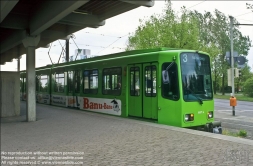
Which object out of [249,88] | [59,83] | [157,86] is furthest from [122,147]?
[249,88]

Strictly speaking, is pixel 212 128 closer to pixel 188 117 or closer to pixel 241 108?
pixel 188 117

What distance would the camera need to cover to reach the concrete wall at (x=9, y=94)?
14.8m

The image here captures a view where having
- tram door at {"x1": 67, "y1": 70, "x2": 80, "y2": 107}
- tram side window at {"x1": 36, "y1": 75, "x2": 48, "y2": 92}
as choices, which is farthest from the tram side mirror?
tram side window at {"x1": 36, "y1": 75, "x2": 48, "y2": 92}

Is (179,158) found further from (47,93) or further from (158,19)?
(158,19)

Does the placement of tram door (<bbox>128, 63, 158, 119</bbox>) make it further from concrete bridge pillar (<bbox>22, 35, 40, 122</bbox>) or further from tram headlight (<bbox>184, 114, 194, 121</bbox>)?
concrete bridge pillar (<bbox>22, 35, 40, 122</bbox>)

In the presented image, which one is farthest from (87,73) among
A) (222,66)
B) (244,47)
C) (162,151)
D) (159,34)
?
(244,47)

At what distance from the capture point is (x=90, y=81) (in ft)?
50.2

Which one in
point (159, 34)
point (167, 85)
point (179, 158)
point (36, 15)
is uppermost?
point (159, 34)

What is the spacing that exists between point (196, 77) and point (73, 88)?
29.4 feet

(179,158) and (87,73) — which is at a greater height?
(87,73)

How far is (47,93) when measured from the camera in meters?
21.5

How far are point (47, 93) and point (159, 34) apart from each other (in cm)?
1244

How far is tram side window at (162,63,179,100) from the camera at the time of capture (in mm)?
9953

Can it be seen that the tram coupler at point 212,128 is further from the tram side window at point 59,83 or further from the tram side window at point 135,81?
the tram side window at point 59,83
